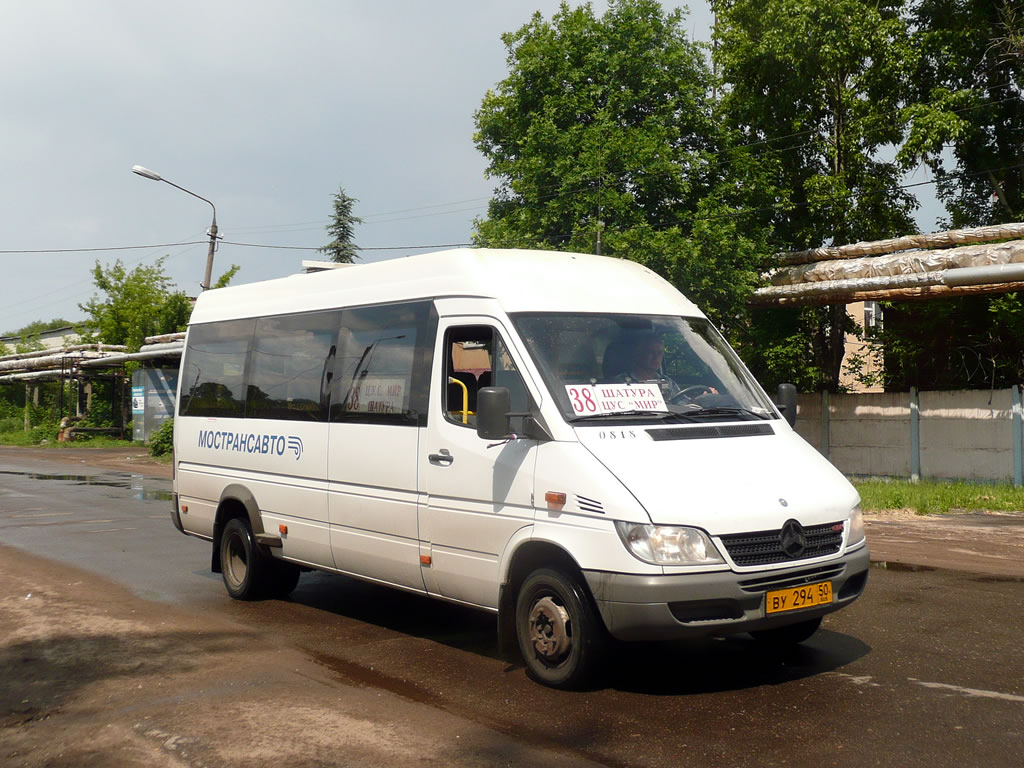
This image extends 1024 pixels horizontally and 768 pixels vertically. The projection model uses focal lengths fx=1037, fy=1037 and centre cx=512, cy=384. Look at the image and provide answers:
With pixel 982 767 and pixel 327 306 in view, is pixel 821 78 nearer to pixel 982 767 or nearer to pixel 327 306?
pixel 327 306

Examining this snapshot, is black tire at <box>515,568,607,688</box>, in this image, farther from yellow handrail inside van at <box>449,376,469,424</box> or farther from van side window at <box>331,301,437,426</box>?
van side window at <box>331,301,437,426</box>

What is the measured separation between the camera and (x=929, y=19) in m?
22.3

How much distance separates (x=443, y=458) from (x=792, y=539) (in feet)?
7.37

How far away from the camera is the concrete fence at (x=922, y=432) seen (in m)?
18.4

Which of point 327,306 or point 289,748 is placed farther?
point 327,306

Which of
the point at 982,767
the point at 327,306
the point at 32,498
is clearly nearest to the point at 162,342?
the point at 32,498

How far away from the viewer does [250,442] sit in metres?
→ 8.85

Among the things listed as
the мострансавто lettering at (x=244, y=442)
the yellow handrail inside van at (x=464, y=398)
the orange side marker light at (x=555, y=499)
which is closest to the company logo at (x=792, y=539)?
the orange side marker light at (x=555, y=499)

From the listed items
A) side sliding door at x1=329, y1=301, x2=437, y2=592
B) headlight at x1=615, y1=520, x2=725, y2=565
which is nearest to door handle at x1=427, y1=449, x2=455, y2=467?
side sliding door at x1=329, y1=301, x2=437, y2=592

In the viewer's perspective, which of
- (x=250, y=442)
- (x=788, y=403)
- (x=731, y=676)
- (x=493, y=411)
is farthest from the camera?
(x=250, y=442)

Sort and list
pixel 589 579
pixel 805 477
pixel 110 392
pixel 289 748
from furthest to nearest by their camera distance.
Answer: pixel 110 392
pixel 805 477
pixel 589 579
pixel 289 748

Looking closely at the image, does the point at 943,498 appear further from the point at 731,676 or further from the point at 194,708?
the point at 194,708

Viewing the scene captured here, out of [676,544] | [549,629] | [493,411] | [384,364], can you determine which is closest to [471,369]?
[493,411]

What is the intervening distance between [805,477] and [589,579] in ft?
4.58
